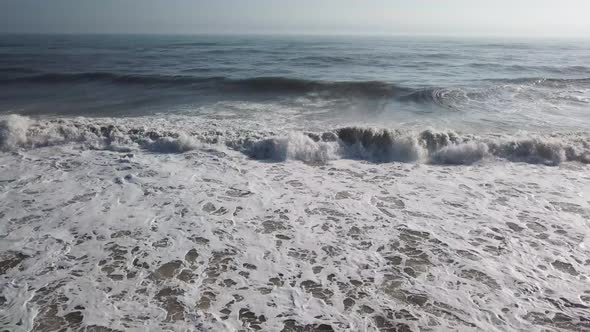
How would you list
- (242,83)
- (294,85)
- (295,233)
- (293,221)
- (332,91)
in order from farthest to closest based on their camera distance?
(242,83) → (294,85) → (332,91) → (293,221) → (295,233)

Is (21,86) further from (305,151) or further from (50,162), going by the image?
(305,151)

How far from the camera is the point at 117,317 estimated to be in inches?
149

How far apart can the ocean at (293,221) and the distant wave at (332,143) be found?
0.05m

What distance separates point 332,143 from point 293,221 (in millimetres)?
3905

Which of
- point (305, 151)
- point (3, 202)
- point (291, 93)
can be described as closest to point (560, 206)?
point (305, 151)

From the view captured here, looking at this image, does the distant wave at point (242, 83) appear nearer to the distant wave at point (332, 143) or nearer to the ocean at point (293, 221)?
the ocean at point (293, 221)

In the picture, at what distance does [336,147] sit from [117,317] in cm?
651

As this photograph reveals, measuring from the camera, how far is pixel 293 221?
5793 mm

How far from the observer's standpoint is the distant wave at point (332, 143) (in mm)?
8656

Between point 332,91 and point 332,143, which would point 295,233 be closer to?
point 332,143

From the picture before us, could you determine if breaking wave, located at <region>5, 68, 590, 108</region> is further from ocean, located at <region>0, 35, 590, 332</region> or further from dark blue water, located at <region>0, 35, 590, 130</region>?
ocean, located at <region>0, 35, 590, 332</region>

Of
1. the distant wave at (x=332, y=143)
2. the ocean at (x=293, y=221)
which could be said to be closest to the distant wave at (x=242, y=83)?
the ocean at (x=293, y=221)

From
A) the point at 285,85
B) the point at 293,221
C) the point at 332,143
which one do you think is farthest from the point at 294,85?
the point at 293,221

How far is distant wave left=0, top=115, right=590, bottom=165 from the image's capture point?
28.4ft
